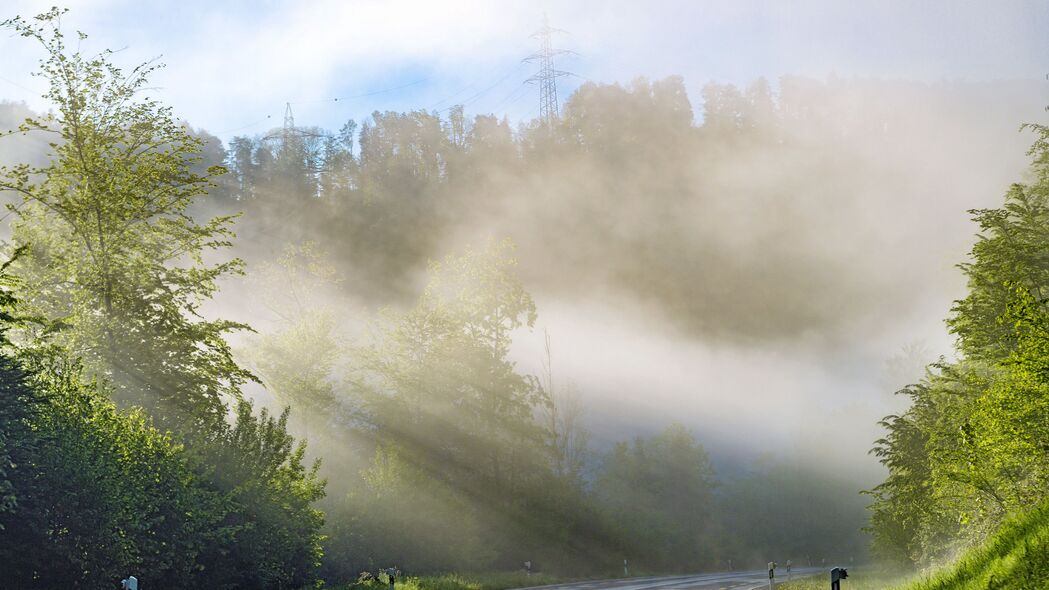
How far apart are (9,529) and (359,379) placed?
1397 inches

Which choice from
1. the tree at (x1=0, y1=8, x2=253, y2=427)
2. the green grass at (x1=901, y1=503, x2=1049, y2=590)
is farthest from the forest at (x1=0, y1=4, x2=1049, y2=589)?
the green grass at (x1=901, y1=503, x2=1049, y2=590)

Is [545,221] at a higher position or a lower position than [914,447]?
higher

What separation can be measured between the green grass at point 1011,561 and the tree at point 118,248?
19.4m

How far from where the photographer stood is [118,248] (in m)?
24.9

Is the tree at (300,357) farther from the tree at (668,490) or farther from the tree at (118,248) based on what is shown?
the tree at (668,490)

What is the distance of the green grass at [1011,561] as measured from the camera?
857cm

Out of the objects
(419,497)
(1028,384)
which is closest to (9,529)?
(1028,384)

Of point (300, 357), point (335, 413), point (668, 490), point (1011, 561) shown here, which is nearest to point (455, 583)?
point (1011, 561)

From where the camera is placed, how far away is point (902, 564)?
111 feet

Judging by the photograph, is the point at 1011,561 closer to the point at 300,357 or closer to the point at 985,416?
the point at 985,416

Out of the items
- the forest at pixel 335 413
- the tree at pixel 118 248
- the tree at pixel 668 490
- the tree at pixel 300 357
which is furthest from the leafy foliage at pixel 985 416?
the tree at pixel 668 490

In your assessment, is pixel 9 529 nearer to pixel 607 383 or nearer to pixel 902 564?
pixel 902 564

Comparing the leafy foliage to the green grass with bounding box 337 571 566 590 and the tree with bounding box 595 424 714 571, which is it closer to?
the green grass with bounding box 337 571 566 590

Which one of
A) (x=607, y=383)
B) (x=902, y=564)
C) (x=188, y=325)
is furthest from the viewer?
(x=607, y=383)
